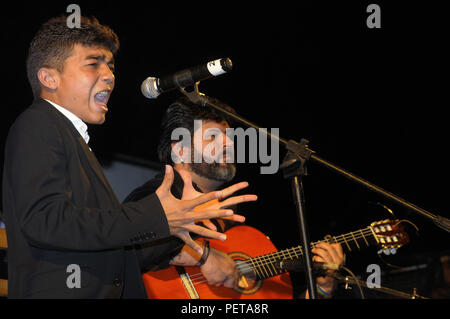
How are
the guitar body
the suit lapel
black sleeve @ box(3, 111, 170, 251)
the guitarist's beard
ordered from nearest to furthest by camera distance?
black sleeve @ box(3, 111, 170, 251)
the suit lapel
the guitar body
the guitarist's beard

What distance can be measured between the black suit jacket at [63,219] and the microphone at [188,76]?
503 millimetres

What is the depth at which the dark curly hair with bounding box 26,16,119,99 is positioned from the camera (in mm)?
2176

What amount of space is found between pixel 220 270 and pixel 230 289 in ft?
0.82

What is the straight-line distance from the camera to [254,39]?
4.29m

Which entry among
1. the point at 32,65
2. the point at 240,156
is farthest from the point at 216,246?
the point at 32,65

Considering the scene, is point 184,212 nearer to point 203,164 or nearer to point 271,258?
point 271,258

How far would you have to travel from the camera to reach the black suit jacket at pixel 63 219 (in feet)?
5.06

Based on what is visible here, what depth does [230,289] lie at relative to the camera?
3.10m

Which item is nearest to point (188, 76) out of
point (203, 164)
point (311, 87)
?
point (203, 164)

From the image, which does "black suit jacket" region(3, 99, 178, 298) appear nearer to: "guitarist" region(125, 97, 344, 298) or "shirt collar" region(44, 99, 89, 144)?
"shirt collar" region(44, 99, 89, 144)

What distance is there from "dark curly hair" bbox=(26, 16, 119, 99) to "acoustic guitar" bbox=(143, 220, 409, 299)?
1397 millimetres

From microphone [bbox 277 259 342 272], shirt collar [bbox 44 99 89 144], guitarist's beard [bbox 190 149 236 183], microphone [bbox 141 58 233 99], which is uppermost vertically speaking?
microphone [bbox 141 58 233 99]

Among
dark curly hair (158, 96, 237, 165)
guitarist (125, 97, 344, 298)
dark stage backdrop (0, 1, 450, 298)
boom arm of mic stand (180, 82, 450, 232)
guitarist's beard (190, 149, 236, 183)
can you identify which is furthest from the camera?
dark stage backdrop (0, 1, 450, 298)

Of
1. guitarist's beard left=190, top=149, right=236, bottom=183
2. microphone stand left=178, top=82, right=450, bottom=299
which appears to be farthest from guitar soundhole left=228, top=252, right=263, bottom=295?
microphone stand left=178, top=82, right=450, bottom=299
